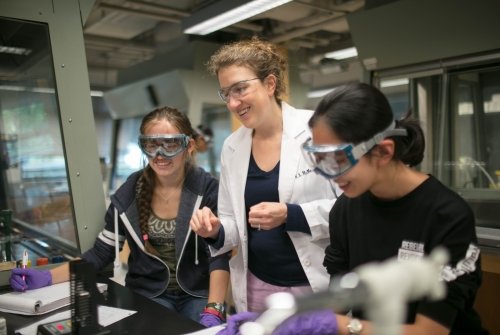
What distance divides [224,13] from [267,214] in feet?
9.39

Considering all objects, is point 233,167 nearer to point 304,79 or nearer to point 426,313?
point 426,313

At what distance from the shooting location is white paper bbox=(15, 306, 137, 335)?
1.32m

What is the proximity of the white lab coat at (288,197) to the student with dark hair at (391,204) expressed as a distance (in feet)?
1.17

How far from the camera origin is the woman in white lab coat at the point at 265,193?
1.57m

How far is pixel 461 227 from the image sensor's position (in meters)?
1.02

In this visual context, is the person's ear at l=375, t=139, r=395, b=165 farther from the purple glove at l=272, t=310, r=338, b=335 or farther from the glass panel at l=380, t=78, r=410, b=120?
the glass panel at l=380, t=78, r=410, b=120

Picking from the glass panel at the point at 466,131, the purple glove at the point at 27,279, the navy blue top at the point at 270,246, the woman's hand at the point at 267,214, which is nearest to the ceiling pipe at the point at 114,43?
the glass panel at the point at 466,131

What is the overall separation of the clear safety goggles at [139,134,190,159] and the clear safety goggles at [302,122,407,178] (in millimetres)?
903

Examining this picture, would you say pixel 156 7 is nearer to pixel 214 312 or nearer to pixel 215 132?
pixel 215 132

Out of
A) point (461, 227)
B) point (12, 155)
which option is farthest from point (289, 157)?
point (12, 155)

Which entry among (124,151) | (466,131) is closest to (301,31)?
(466,131)

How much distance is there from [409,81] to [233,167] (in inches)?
100

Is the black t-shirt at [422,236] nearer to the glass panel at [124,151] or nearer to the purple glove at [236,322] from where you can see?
the purple glove at [236,322]

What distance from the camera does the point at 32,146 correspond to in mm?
3092
